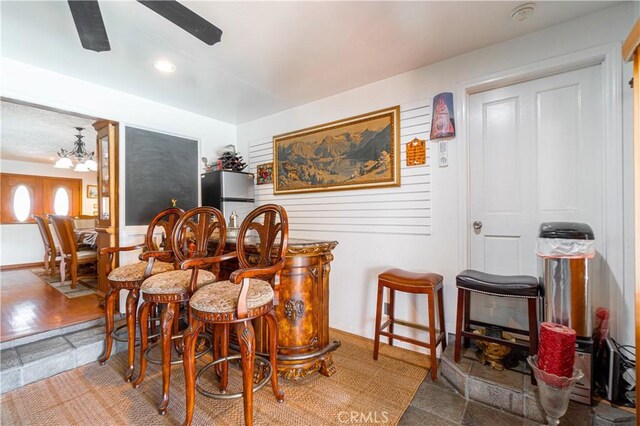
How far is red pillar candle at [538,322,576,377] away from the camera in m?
1.42

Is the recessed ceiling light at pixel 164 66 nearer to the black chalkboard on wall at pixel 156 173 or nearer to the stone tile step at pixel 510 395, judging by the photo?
the black chalkboard on wall at pixel 156 173

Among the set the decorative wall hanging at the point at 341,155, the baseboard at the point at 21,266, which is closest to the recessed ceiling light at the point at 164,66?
the decorative wall hanging at the point at 341,155

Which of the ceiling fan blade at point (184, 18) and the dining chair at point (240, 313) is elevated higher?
the ceiling fan blade at point (184, 18)

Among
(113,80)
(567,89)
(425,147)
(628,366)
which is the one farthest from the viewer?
Result: (113,80)

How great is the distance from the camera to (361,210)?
2.89 m

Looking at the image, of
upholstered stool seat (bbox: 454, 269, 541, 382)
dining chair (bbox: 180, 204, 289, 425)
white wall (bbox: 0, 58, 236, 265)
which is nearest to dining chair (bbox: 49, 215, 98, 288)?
white wall (bbox: 0, 58, 236, 265)

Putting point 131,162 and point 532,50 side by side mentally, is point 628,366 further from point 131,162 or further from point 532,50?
point 131,162

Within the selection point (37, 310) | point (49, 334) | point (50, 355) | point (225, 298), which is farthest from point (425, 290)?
point (37, 310)

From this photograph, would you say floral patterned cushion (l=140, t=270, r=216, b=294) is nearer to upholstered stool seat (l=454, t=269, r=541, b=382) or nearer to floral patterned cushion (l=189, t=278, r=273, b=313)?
floral patterned cushion (l=189, t=278, r=273, b=313)

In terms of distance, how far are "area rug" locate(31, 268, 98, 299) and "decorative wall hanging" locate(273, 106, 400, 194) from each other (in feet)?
9.98

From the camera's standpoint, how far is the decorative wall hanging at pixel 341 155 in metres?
2.68

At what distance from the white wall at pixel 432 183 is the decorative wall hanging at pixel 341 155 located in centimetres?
14

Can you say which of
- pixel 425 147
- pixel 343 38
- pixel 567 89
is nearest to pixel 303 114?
pixel 343 38

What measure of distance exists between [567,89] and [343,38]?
174cm
